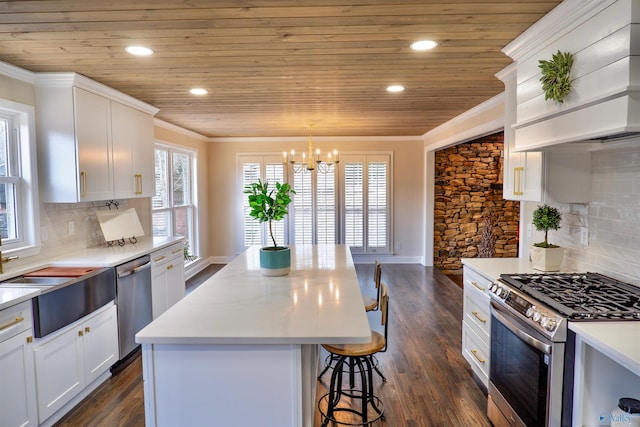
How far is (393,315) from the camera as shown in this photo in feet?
14.6

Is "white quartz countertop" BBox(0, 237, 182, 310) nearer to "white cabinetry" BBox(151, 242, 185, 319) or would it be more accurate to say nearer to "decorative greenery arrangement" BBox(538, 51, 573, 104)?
"white cabinetry" BBox(151, 242, 185, 319)

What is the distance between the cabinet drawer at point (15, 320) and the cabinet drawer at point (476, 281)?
2.82m

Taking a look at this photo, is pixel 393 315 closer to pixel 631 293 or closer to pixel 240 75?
pixel 631 293

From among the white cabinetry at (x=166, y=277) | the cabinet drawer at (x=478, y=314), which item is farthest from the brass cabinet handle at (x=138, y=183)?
the cabinet drawer at (x=478, y=314)

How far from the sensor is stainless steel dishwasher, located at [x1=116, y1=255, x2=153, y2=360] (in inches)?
124

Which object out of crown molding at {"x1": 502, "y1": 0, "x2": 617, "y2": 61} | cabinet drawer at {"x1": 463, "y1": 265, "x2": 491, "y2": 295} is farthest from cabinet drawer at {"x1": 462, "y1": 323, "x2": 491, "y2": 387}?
crown molding at {"x1": 502, "y1": 0, "x2": 617, "y2": 61}

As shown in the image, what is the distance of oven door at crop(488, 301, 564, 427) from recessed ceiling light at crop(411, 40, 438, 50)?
5.50ft

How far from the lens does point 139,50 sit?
252cm

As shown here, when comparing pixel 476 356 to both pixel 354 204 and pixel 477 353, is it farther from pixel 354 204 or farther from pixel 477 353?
pixel 354 204

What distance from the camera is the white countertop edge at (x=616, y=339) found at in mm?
1370

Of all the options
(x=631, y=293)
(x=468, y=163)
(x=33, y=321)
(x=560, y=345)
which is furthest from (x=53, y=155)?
(x=468, y=163)

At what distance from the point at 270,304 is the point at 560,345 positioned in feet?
4.63

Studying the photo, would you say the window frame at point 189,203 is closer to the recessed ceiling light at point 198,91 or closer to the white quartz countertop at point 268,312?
the recessed ceiling light at point 198,91

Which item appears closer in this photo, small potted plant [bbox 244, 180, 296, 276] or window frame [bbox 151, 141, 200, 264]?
small potted plant [bbox 244, 180, 296, 276]
